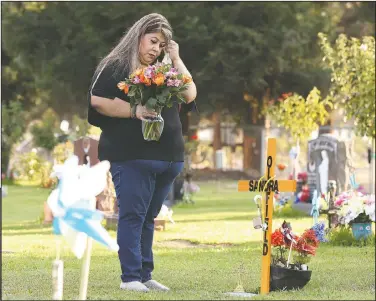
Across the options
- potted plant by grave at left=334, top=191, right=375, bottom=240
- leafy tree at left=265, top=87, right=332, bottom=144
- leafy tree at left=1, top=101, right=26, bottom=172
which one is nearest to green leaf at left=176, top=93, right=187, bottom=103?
potted plant by grave at left=334, top=191, right=375, bottom=240

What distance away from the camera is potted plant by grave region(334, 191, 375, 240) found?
1299 centimetres

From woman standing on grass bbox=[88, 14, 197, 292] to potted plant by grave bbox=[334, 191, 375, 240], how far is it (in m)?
6.09

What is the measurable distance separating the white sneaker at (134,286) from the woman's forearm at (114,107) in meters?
1.09

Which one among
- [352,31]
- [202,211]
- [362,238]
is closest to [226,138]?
[352,31]

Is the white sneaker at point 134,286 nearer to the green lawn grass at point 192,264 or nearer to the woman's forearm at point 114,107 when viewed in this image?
the green lawn grass at point 192,264

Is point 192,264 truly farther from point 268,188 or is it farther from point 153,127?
point 153,127

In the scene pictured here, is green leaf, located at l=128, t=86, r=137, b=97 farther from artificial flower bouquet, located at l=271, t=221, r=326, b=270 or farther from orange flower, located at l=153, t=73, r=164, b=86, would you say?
artificial flower bouquet, located at l=271, t=221, r=326, b=270

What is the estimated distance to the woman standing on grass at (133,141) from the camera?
7.10 metres

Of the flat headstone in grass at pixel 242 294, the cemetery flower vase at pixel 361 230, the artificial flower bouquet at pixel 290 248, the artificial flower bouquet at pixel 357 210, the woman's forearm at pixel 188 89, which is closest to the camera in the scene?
the flat headstone in grass at pixel 242 294

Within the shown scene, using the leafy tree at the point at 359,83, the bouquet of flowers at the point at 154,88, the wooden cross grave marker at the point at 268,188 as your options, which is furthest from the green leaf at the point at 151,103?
the leafy tree at the point at 359,83

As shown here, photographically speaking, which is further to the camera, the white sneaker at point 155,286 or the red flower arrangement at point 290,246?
the red flower arrangement at point 290,246

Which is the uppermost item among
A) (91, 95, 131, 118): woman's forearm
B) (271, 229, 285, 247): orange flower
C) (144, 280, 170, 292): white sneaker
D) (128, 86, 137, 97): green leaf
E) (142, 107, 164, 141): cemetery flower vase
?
(128, 86, 137, 97): green leaf

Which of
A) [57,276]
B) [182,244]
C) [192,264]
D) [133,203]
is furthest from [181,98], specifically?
[182,244]

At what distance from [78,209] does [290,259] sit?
2.43m
